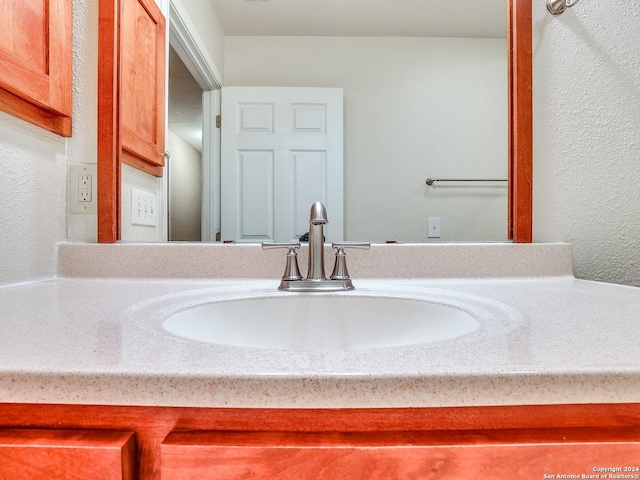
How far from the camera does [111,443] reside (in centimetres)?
32

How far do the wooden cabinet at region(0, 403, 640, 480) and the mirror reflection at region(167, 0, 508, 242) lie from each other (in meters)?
0.64

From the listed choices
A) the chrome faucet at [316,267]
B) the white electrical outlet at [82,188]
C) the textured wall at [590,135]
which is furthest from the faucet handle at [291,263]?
the textured wall at [590,135]

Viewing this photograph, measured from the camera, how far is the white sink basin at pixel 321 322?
654mm

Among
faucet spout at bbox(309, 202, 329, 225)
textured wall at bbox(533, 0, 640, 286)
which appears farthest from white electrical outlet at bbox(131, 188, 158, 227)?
textured wall at bbox(533, 0, 640, 286)

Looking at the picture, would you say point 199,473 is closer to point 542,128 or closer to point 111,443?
point 111,443

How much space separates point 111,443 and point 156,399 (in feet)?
0.18

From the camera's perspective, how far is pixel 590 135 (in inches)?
34.5

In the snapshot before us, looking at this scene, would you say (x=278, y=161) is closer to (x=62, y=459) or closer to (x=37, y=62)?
(x=37, y=62)

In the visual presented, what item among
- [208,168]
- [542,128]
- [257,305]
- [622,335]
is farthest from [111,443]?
[542,128]

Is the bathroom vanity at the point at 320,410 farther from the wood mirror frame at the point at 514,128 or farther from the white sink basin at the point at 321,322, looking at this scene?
the wood mirror frame at the point at 514,128

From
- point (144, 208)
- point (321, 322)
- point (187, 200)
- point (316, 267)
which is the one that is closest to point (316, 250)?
point (316, 267)

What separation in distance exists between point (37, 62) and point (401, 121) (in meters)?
0.82

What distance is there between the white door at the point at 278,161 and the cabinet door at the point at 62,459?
0.66 m

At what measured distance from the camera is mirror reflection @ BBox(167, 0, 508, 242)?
96 centimetres
